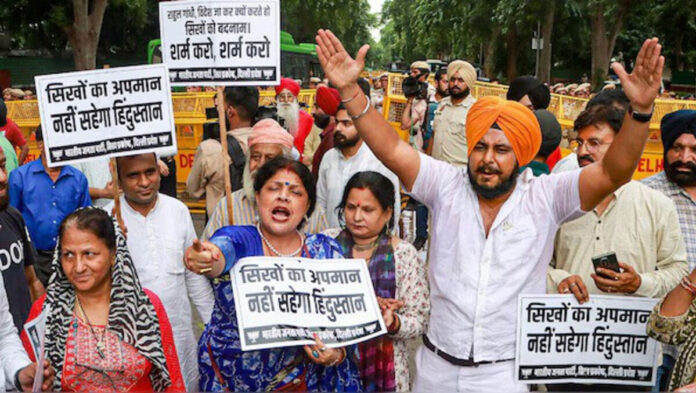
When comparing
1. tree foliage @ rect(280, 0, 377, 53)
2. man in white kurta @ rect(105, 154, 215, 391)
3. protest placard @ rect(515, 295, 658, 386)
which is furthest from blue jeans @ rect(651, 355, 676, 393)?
tree foliage @ rect(280, 0, 377, 53)

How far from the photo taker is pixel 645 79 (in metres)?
2.63

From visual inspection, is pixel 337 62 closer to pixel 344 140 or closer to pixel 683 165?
pixel 683 165

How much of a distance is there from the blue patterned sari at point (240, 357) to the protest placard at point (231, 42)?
1356 millimetres

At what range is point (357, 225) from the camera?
3.67 metres

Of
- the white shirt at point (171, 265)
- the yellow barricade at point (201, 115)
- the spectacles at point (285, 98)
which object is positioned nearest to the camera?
the white shirt at point (171, 265)

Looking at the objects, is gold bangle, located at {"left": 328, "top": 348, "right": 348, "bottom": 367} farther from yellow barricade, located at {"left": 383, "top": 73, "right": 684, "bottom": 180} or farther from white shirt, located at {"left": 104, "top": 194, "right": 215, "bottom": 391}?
yellow barricade, located at {"left": 383, "top": 73, "right": 684, "bottom": 180}

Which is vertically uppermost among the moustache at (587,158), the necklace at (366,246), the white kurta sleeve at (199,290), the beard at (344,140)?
the moustache at (587,158)

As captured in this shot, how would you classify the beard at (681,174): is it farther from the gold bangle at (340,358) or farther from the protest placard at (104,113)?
the protest placard at (104,113)

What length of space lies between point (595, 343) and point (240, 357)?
1.48 meters

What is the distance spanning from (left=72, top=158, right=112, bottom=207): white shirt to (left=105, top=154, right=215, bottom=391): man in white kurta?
1.68 meters

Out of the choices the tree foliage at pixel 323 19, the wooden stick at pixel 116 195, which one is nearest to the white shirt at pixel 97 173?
the wooden stick at pixel 116 195

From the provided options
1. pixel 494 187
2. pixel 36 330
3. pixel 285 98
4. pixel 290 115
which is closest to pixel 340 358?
pixel 494 187

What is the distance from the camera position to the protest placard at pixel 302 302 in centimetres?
289

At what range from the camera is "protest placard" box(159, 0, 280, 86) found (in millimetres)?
4234
